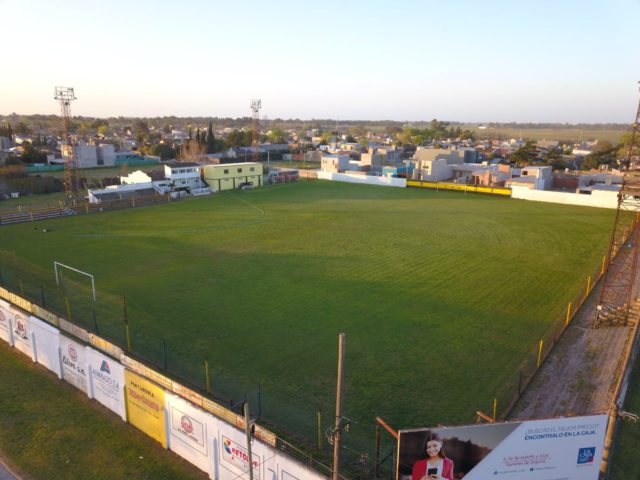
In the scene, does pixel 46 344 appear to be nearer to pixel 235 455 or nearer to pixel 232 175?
pixel 235 455

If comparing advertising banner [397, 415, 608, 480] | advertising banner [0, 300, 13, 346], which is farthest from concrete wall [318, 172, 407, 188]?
advertising banner [397, 415, 608, 480]

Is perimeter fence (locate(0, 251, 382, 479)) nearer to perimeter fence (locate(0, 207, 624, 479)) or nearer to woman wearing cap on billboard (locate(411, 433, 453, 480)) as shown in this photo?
perimeter fence (locate(0, 207, 624, 479))

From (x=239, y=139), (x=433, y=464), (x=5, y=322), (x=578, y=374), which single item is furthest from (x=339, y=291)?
(x=239, y=139)

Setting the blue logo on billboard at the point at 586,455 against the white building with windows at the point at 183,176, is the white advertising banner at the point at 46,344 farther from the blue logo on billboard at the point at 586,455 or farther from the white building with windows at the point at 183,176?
the white building with windows at the point at 183,176

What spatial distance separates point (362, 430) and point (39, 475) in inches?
308

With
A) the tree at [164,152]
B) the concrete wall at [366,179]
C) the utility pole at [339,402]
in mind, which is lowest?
the concrete wall at [366,179]

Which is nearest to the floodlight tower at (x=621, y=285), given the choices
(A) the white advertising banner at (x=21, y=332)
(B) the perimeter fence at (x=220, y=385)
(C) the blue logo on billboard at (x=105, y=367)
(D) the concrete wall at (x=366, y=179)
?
(B) the perimeter fence at (x=220, y=385)

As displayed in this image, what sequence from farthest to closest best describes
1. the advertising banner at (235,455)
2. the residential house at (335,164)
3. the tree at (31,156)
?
the tree at (31,156) → the residential house at (335,164) → the advertising banner at (235,455)

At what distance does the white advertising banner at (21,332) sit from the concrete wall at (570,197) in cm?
5135

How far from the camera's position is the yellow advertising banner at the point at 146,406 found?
1125 cm

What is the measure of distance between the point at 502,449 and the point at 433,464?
1.30 metres

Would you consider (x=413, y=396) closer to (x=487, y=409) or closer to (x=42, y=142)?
(x=487, y=409)

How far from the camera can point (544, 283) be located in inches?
950

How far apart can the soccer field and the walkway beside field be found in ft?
2.98
